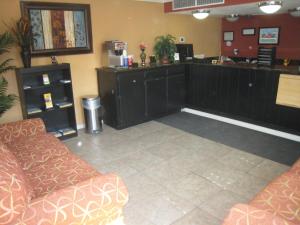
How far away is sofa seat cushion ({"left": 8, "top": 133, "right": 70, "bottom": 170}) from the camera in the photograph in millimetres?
2305

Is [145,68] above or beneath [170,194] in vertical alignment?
above

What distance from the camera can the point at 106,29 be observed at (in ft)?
14.0

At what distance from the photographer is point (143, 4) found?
4645 mm

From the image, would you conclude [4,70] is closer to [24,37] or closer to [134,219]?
[24,37]

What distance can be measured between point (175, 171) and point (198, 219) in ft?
2.64

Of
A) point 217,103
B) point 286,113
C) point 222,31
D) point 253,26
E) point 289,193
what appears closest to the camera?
point 289,193

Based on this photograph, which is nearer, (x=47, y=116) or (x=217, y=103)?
(x=47, y=116)

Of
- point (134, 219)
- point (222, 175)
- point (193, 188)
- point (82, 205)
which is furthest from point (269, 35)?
point (82, 205)

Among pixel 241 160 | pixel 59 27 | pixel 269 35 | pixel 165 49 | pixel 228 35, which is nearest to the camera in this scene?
pixel 241 160

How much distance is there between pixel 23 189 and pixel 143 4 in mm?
4051

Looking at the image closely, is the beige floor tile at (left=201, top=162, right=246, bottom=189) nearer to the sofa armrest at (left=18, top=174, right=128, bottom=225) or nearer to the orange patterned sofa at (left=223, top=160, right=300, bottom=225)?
the orange patterned sofa at (left=223, top=160, right=300, bottom=225)

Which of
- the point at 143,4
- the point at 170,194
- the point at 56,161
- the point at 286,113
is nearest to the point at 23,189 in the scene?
the point at 56,161

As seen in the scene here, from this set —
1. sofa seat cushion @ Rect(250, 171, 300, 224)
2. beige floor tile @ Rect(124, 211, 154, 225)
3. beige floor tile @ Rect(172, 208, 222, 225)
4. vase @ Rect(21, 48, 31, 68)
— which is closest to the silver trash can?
vase @ Rect(21, 48, 31, 68)

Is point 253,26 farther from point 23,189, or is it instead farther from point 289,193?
point 23,189
